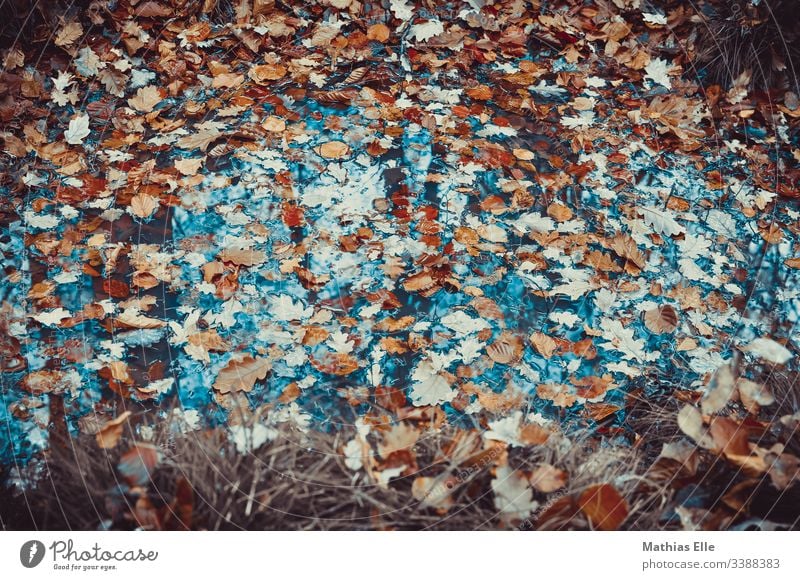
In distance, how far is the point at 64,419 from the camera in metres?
2.21

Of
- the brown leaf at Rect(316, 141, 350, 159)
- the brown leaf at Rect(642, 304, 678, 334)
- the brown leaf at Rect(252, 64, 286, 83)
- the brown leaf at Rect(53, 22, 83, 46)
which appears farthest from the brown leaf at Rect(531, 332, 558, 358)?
the brown leaf at Rect(53, 22, 83, 46)

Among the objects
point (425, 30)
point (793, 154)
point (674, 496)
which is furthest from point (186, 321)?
point (793, 154)

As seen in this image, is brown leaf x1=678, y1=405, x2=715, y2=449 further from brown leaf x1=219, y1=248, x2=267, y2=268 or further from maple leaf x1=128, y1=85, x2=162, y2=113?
maple leaf x1=128, y1=85, x2=162, y2=113

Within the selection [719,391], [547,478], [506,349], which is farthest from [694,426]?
[506,349]

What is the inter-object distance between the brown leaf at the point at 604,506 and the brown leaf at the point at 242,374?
1.25 meters

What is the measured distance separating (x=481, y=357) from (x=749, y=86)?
8.05ft

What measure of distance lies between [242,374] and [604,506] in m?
1.38

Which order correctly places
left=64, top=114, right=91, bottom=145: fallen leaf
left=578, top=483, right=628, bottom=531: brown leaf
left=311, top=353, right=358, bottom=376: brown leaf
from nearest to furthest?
1. left=578, top=483, right=628, bottom=531: brown leaf
2. left=311, top=353, right=358, bottom=376: brown leaf
3. left=64, top=114, right=91, bottom=145: fallen leaf

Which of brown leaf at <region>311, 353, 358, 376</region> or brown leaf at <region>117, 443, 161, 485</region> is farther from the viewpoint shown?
brown leaf at <region>311, 353, 358, 376</region>

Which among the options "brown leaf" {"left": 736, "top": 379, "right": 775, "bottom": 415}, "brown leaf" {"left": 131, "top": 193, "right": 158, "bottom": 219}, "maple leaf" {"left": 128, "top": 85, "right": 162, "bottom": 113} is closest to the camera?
"brown leaf" {"left": 736, "top": 379, "right": 775, "bottom": 415}

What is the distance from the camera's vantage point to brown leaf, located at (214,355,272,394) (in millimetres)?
2361

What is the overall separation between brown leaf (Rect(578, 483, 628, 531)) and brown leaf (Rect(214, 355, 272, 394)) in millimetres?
1247

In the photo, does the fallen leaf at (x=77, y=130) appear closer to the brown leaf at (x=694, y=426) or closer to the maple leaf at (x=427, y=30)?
the maple leaf at (x=427, y=30)

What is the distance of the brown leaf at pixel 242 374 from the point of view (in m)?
2.36
